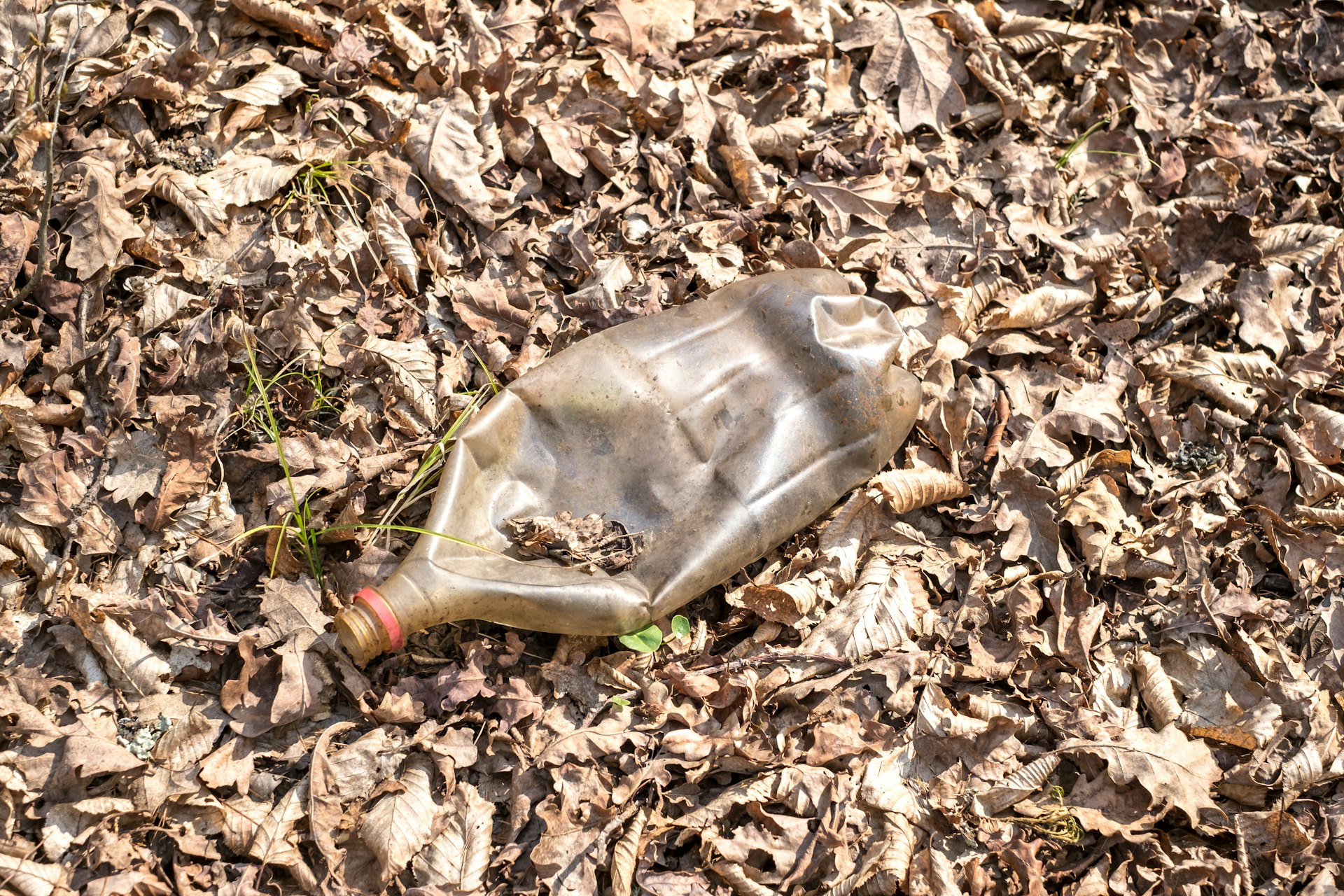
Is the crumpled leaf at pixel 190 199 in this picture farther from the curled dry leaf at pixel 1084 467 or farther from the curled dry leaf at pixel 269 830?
the curled dry leaf at pixel 1084 467

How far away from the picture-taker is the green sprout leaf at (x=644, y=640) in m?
3.01

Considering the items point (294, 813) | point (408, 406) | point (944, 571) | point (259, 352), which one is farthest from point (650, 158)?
point (294, 813)

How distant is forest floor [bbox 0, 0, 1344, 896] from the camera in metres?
2.78

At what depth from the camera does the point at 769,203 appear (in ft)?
12.7

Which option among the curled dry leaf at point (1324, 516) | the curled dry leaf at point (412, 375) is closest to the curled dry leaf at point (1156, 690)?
the curled dry leaf at point (1324, 516)

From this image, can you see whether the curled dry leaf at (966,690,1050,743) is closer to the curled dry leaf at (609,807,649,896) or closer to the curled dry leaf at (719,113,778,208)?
the curled dry leaf at (609,807,649,896)

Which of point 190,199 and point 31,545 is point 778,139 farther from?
point 31,545

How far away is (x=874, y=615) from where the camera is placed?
10.4 feet

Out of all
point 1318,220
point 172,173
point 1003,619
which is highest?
point 172,173

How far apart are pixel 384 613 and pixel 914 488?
5.82ft

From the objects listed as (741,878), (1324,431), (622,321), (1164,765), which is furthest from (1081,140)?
(741,878)

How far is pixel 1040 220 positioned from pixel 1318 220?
1237 mm

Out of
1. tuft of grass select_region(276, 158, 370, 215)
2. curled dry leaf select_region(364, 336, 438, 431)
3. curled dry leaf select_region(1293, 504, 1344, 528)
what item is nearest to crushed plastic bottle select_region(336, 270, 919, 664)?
curled dry leaf select_region(364, 336, 438, 431)

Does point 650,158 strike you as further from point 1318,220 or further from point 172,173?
point 1318,220
